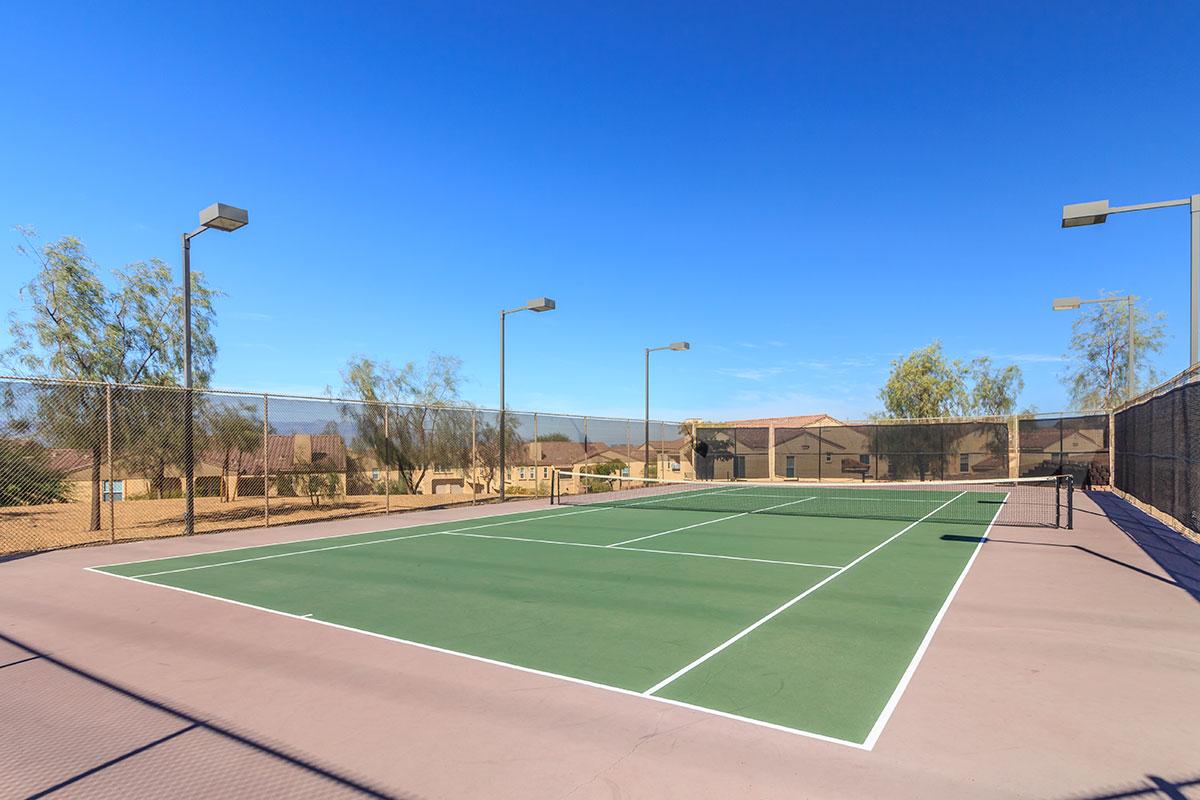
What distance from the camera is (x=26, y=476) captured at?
39.1ft

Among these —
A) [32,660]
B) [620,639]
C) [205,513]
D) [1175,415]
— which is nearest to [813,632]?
[620,639]

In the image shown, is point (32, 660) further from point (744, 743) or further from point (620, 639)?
point (744, 743)

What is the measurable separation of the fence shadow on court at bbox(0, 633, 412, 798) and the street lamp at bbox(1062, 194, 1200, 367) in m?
A: 13.5

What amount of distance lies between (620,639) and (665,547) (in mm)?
5527

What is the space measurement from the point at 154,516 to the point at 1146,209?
21042 millimetres

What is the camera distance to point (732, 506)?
1919cm

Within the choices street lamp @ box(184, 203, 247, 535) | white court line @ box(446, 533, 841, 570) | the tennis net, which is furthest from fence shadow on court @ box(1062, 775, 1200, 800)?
street lamp @ box(184, 203, 247, 535)

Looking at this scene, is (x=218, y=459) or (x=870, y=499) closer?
(x=218, y=459)

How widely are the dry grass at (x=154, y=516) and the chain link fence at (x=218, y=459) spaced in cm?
3

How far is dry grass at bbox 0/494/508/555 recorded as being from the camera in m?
11.8

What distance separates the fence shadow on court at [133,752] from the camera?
340 centimetres

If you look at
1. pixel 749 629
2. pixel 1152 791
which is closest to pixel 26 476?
pixel 749 629

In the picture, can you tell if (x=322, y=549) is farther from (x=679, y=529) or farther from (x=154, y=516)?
(x=679, y=529)

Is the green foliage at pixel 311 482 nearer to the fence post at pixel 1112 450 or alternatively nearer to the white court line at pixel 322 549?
the white court line at pixel 322 549
